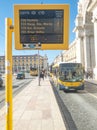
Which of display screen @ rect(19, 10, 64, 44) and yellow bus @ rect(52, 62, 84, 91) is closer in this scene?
display screen @ rect(19, 10, 64, 44)

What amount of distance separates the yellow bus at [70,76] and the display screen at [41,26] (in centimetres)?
2091

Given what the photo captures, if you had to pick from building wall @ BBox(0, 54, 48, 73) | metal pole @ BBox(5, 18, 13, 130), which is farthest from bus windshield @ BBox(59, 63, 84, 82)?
building wall @ BBox(0, 54, 48, 73)

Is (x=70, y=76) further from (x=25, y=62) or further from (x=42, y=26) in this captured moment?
(x=25, y=62)

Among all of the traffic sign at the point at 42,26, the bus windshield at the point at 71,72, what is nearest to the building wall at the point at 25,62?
the bus windshield at the point at 71,72

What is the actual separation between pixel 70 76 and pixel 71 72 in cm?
36

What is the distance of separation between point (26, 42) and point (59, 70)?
2192 centimetres

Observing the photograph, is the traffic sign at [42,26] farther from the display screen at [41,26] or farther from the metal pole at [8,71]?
the metal pole at [8,71]

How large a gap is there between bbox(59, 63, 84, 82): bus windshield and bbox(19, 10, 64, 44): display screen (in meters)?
21.1

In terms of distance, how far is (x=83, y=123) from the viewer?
10992 mm

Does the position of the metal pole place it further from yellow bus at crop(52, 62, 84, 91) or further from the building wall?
the building wall

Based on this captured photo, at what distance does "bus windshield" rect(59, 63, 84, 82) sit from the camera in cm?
2730

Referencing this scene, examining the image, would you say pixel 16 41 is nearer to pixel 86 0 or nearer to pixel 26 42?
pixel 26 42

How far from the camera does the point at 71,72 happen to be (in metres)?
Answer: 27.4

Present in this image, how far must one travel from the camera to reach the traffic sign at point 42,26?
6.00 m
